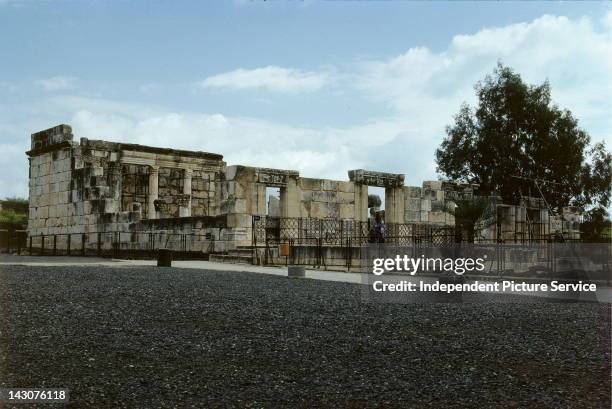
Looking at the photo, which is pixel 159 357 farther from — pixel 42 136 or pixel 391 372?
pixel 42 136

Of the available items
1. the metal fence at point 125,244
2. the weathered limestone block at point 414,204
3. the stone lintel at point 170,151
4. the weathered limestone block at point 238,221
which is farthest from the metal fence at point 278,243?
the stone lintel at point 170,151

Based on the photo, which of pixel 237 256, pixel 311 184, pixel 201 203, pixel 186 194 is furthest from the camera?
pixel 201 203

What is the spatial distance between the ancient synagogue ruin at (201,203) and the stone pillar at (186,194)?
6 centimetres

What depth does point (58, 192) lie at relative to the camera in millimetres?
31078

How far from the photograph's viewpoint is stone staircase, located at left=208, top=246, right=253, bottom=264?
21438mm

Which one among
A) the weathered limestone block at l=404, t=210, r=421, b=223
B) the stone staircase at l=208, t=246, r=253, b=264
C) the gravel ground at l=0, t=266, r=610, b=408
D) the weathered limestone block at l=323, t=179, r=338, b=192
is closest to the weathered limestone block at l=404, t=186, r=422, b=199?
the weathered limestone block at l=404, t=210, r=421, b=223

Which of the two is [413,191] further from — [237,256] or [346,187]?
[237,256]

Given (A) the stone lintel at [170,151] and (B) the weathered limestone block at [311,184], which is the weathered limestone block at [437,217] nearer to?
(B) the weathered limestone block at [311,184]

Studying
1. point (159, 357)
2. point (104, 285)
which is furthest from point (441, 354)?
point (104, 285)

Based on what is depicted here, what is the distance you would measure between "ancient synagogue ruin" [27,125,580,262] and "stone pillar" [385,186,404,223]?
4 cm

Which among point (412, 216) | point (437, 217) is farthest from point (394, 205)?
point (437, 217)

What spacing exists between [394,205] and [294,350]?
2298cm

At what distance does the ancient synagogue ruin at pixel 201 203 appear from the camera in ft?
78.8

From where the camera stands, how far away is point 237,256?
21719mm
